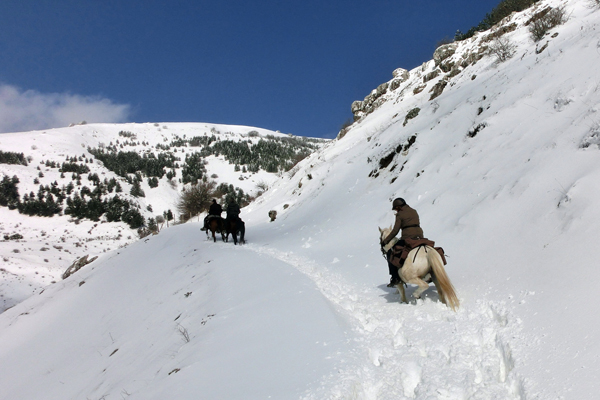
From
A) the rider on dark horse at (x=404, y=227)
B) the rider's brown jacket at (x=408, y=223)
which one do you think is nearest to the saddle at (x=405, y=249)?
the rider on dark horse at (x=404, y=227)

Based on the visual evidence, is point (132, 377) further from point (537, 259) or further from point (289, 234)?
point (289, 234)

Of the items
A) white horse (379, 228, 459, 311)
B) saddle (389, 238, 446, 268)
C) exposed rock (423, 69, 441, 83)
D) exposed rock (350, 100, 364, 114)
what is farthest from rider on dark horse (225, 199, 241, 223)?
exposed rock (350, 100, 364, 114)

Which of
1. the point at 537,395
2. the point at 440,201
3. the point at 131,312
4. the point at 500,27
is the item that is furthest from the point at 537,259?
the point at 500,27

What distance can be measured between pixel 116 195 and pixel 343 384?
77241 millimetres

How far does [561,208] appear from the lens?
5145 millimetres

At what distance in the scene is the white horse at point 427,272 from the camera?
483 cm

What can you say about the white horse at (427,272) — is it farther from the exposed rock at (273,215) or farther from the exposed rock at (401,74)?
the exposed rock at (401,74)

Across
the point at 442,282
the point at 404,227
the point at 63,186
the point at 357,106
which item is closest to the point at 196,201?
the point at 357,106

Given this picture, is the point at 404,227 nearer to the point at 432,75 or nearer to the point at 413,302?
the point at 413,302

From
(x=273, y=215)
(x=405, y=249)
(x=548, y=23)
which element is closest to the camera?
(x=405, y=249)

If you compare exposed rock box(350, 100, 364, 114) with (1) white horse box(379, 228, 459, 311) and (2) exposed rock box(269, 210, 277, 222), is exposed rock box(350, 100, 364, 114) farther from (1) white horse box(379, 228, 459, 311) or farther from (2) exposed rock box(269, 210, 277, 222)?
(1) white horse box(379, 228, 459, 311)

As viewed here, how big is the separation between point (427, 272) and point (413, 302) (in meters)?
0.76

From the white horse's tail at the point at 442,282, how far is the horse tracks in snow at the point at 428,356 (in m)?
0.14

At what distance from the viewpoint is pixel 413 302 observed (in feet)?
18.1
